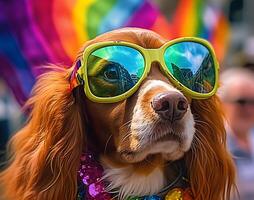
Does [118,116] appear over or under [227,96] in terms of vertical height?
over

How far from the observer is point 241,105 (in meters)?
4.16

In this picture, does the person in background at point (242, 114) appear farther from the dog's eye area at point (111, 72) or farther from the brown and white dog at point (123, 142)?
the dog's eye area at point (111, 72)

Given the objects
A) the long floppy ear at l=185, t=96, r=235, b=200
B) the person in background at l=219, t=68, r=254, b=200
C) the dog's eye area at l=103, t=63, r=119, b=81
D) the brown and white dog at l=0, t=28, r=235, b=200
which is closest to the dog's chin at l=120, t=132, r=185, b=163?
the brown and white dog at l=0, t=28, r=235, b=200

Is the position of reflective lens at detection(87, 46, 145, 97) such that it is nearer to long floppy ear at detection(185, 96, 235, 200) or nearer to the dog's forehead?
the dog's forehead

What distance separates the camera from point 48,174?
2.41m

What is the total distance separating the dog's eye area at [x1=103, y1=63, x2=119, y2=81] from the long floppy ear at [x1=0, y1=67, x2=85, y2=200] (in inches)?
6.4

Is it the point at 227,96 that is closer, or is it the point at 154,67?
the point at 154,67

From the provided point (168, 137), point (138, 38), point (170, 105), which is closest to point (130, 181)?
point (168, 137)

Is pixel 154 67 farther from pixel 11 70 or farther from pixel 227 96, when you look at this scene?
pixel 227 96

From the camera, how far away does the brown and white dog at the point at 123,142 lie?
7.55ft

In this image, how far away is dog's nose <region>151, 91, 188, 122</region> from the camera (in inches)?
87.0

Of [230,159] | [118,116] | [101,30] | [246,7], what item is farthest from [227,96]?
[246,7]

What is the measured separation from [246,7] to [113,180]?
787 cm

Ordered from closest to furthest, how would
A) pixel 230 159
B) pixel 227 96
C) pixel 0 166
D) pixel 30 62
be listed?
pixel 230 159 < pixel 0 166 < pixel 30 62 < pixel 227 96
